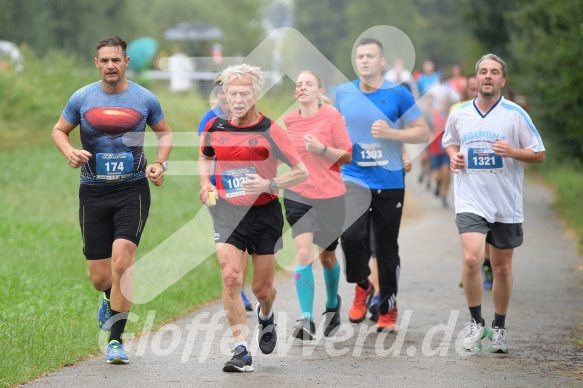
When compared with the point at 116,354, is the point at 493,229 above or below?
above

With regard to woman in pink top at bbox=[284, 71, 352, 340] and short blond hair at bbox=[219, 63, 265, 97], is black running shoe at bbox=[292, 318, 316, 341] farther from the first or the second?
short blond hair at bbox=[219, 63, 265, 97]

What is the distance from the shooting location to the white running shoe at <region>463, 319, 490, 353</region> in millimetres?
8828

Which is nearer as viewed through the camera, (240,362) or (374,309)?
(240,362)

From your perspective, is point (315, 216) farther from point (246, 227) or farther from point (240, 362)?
point (240, 362)

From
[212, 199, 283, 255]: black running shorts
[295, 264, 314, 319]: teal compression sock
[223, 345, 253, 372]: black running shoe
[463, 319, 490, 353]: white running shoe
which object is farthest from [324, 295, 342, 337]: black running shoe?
[223, 345, 253, 372]: black running shoe

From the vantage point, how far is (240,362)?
25.7ft

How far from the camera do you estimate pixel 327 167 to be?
952cm

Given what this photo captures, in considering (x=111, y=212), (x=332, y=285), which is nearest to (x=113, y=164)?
(x=111, y=212)

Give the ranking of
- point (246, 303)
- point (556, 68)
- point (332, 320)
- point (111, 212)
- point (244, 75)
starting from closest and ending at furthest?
point (244, 75)
point (111, 212)
point (332, 320)
point (246, 303)
point (556, 68)

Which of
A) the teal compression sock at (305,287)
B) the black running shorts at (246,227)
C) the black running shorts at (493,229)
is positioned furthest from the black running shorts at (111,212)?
the black running shorts at (493,229)

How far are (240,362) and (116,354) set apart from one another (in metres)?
0.94

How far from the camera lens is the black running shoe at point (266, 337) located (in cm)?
831

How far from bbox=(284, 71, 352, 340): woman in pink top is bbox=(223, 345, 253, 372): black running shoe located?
1.49m

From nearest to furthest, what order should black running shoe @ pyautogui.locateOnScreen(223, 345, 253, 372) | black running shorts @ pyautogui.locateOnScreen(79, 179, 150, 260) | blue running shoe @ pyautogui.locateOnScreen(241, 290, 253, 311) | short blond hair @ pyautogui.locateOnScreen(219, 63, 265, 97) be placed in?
black running shoe @ pyautogui.locateOnScreen(223, 345, 253, 372) < short blond hair @ pyautogui.locateOnScreen(219, 63, 265, 97) < black running shorts @ pyautogui.locateOnScreen(79, 179, 150, 260) < blue running shoe @ pyautogui.locateOnScreen(241, 290, 253, 311)
